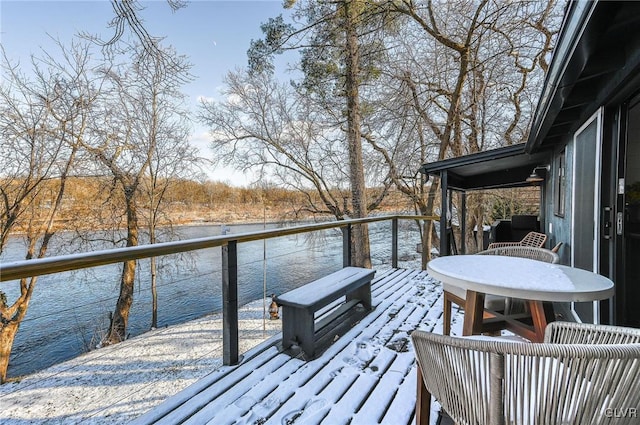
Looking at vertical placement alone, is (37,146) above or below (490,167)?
above

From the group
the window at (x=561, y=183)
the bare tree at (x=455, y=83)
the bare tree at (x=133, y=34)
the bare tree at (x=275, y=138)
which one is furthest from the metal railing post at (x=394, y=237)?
the bare tree at (x=275, y=138)

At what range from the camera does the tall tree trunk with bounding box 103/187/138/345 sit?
8516 mm

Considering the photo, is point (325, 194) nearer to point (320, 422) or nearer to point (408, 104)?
point (408, 104)

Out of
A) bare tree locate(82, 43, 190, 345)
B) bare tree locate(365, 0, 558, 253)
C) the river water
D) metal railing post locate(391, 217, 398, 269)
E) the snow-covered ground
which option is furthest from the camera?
bare tree locate(365, 0, 558, 253)

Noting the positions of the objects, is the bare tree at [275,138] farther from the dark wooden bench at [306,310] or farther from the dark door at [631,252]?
the dark door at [631,252]

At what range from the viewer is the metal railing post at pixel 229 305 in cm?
234

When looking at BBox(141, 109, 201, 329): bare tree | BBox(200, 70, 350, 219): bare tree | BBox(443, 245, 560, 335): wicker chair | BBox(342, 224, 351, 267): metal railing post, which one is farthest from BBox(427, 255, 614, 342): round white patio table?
BBox(200, 70, 350, 219): bare tree

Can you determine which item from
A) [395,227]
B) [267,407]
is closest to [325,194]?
[395,227]

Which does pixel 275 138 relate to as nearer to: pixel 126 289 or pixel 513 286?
pixel 126 289

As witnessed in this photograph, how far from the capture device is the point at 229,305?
7.70 feet

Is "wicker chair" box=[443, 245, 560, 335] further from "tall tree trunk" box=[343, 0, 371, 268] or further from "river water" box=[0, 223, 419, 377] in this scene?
"tall tree trunk" box=[343, 0, 371, 268]

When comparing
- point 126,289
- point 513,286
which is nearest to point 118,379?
point 126,289

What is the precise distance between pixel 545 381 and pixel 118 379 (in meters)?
6.15

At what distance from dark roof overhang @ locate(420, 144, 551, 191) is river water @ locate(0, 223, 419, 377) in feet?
9.80
